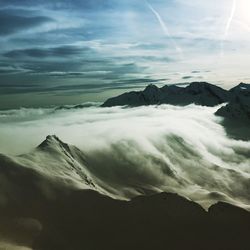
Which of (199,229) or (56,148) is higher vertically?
(199,229)

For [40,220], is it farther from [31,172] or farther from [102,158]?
[102,158]

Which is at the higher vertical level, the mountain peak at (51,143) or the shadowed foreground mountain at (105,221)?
the shadowed foreground mountain at (105,221)

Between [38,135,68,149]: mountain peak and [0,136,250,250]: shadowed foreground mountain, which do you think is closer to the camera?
[0,136,250,250]: shadowed foreground mountain

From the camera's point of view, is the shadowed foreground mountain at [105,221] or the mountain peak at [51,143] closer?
the shadowed foreground mountain at [105,221]

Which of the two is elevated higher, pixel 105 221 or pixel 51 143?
pixel 105 221

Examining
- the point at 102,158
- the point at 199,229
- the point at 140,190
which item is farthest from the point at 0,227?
the point at 102,158

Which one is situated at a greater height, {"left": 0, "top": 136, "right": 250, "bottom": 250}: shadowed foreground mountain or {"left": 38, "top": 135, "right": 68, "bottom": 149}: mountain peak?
{"left": 0, "top": 136, "right": 250, "bottom": 250}: shadowed foreground mountain

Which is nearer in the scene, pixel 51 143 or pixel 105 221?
pixel 105 221

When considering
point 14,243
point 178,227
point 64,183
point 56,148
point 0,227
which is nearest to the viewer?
point 14,243
